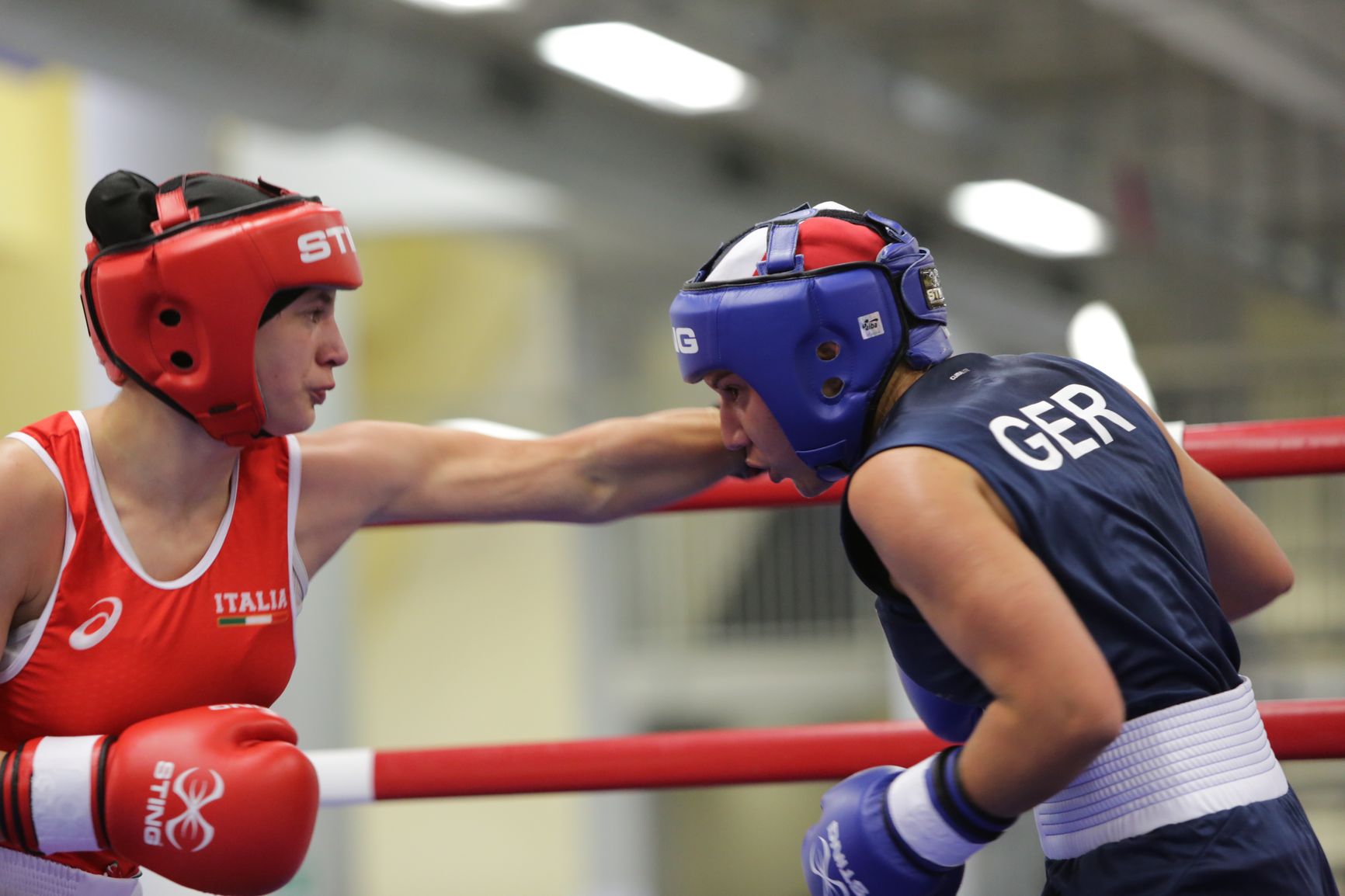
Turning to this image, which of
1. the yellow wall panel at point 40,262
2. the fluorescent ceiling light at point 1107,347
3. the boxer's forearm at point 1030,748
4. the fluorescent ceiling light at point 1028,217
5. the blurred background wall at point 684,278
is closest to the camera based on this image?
the boxer's forearm at point 1030,748

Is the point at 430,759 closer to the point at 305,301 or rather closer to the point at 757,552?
the point at 305,301

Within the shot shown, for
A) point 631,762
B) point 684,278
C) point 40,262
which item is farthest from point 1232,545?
point 684,278

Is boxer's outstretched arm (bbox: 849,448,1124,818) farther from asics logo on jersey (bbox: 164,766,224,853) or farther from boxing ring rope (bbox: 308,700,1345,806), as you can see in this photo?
asics logo on jersey (bbox: 164,766,224,853)

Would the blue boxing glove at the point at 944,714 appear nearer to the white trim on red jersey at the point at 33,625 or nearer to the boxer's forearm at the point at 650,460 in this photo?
the boxer's forearm at the point at 650,460

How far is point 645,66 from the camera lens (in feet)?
18.0

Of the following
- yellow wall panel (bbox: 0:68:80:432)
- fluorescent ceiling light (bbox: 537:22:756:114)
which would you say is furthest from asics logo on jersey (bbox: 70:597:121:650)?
yellow wall panel (bbox: 0:68:80:432)

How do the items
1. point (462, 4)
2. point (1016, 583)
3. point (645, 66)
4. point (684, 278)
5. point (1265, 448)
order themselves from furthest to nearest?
point (684, 278) → point (645, 66) → point (462, 4) → point (1265, 448) → point (1016, 583)

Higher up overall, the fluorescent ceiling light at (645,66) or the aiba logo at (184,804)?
the fluorescent ceiling light at (645,66)

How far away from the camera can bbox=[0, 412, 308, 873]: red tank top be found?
163 centimetres

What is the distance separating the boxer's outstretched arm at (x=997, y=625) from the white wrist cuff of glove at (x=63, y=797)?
825 mm

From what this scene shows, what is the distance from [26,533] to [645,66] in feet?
13.8

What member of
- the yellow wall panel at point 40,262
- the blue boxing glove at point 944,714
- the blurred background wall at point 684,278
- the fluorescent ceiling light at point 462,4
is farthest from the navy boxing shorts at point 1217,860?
the yellow wall panel at point 40,262

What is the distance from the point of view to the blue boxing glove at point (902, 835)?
4.50 feet

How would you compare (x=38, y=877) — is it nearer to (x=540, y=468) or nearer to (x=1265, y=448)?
(x=540, y=468)
